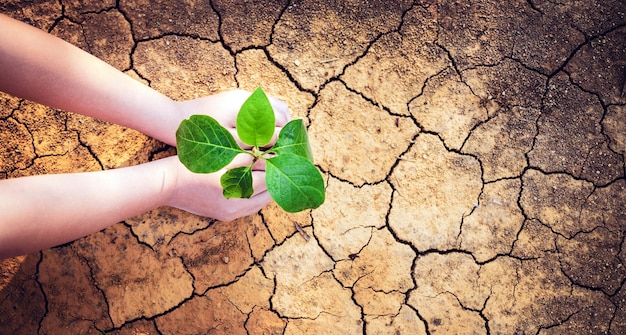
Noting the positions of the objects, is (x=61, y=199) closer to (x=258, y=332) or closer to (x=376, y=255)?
(x=258, y=332)

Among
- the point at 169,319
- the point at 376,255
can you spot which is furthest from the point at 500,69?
the point at 169,319

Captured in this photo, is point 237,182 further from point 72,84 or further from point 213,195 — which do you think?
point 72,84

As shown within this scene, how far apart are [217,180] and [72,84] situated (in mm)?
583

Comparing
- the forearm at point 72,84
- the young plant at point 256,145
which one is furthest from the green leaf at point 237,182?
the forearm at point 72,84

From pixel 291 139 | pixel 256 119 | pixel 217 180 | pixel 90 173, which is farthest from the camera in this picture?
pixel 217 180

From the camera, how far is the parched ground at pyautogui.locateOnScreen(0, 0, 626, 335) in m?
1.81

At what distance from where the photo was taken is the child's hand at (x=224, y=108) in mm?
1636

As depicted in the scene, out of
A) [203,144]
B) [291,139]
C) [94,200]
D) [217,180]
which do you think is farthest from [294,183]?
[94,200]

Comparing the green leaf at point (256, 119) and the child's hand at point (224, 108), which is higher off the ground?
the green leaf at point (256, 119)

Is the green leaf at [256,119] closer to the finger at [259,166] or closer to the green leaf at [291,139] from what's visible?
the green leaf at [291,139]

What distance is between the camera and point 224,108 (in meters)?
1.64

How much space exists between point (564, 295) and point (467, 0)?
139cm

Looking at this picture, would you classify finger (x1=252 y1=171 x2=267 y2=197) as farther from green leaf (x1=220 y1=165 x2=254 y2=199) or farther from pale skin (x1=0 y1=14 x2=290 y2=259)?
green leaf (x1=220 y1=165 x2=254 y2=199)

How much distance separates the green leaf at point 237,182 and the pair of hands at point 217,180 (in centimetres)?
31
